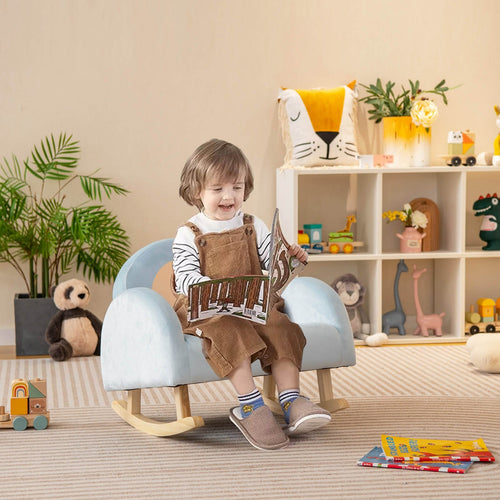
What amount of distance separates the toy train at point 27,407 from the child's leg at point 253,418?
0.59m

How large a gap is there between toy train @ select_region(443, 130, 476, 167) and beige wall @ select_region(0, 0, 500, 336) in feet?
0.68

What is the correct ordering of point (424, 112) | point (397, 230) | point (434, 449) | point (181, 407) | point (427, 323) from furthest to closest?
1. point (397, 230)
2. point (427, 323)
3. point (424, 112)
4. point (181, 407)
5. point (434, 449)

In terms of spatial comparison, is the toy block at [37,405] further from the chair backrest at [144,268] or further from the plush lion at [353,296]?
the plush lion at [353,296]

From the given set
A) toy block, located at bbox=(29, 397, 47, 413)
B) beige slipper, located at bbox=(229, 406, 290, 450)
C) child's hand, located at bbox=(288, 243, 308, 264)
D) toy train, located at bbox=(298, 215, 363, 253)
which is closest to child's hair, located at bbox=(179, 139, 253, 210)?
child's hand, located at bbox=(288, 243, 308, 264)

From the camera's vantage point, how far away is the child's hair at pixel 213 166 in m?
2.17

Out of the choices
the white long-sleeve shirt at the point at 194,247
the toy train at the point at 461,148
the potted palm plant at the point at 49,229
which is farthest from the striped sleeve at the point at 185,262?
the toy train at the point at 461,148

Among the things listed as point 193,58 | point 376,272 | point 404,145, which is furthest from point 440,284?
point 193,58

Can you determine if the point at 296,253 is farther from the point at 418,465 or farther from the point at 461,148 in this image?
the point at 461,148

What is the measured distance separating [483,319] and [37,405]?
2.25 metres

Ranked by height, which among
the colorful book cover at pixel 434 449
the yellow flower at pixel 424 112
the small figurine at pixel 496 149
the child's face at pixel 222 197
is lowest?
the colorful book cover at pixel 434 449

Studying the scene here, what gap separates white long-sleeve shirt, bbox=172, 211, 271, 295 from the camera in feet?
7.02

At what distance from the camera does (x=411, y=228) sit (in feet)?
12.2

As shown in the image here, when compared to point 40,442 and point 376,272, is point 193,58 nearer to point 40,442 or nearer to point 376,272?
point 376,272

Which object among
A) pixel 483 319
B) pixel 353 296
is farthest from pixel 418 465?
pixel 483 319
